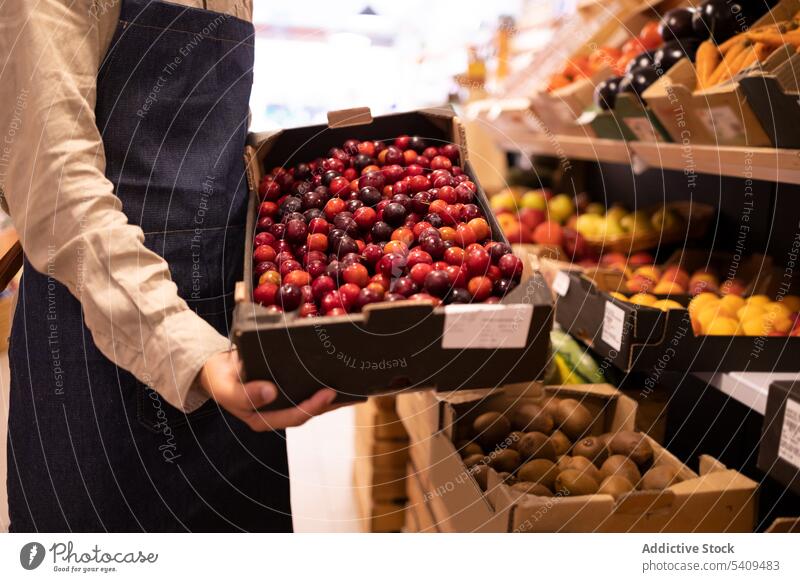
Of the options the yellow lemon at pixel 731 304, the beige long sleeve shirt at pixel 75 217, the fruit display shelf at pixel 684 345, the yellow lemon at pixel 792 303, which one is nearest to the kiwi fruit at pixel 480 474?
the fruit display shelf at pixel 684 345

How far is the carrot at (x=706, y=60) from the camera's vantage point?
156 cm

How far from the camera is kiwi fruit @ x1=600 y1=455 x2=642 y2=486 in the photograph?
1.24 metres

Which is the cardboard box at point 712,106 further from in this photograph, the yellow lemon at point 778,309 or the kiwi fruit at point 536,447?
the kiwi fruit at point 536,447

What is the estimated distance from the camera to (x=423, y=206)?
1.04 metres

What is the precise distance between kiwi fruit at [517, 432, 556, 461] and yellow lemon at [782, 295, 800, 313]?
684 millimetres

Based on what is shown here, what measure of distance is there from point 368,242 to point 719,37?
1191 mm

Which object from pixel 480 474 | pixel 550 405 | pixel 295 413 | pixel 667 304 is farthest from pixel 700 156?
pixel 295 413

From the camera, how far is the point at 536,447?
4.31 ft

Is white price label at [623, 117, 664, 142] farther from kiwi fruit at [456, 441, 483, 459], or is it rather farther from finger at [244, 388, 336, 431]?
finger at [244, 388, 336, 431]

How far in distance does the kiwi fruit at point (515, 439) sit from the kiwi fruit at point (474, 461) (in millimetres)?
71

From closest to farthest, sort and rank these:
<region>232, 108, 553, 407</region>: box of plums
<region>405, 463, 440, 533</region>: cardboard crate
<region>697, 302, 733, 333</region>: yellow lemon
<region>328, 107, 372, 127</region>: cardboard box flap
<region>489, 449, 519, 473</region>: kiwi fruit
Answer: <region>232, 108, 553, 407</region>: box of plums < <region>328, 107, 372, 127</region>: cardboard box flap < <region>489, 449, 519, 473</region>: kiwi fruit < <region>697, 302, 733, 333</region>: yellow lemon < <region>405, 463, 440, 533</region>: cardboard crate

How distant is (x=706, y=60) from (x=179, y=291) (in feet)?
4.29

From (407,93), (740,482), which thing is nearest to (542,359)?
(740,482)
